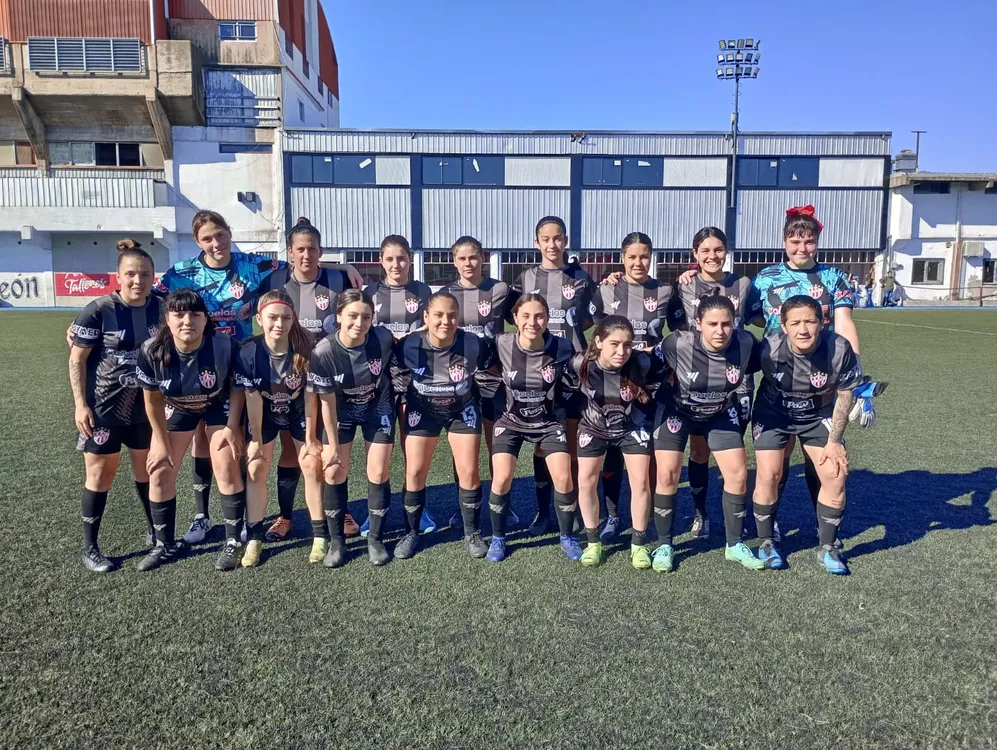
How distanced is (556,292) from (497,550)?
1685 mm

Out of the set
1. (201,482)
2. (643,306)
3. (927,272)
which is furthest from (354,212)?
(643,306)

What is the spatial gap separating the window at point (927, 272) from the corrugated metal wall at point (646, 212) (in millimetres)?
9481

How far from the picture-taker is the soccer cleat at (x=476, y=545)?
3912mm

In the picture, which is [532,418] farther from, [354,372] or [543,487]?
[354,372]

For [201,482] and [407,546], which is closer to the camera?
[407,546]

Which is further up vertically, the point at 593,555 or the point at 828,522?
the point at 828,522

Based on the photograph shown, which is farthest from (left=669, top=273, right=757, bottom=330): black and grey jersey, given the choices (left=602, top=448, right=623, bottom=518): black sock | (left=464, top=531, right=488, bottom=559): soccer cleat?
(left=464, top=531, right=488, bottom=559): soccer cleat

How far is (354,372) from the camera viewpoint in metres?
3.82

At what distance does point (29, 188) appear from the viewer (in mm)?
28016

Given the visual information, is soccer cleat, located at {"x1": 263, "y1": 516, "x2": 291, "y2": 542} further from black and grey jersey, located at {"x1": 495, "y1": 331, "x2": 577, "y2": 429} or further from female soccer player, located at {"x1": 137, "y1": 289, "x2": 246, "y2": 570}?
black and grey jersey, located at {"x1": 495, "y1": 331, "x2": 577, "y2": 429}

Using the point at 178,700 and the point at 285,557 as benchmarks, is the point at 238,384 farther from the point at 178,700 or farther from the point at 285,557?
the point at 178,700

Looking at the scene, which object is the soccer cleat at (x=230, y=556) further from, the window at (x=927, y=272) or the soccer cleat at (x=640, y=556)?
the window at (x=927, y=272)

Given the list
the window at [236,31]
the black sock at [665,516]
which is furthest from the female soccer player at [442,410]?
the window at [236,31]

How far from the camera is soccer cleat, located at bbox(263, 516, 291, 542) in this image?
13.7ft
